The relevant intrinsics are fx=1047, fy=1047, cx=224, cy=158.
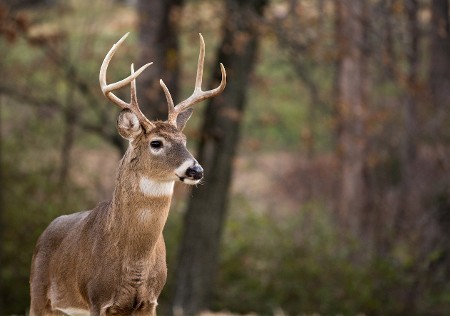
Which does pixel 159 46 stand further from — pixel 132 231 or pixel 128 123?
pixel 132 231

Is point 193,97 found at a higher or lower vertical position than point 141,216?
higher

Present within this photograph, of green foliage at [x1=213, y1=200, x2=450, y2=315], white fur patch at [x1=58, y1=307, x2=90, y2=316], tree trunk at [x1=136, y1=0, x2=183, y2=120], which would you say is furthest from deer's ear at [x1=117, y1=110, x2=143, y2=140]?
green foliage at [x1=213, y1=200, x2=450, y2=315]

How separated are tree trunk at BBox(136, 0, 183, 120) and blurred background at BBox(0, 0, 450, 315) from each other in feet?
0.07

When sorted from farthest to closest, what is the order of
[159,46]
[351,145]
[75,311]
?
[351,145] < [159,46] < [75,311]

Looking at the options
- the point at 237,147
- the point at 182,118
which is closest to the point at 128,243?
the point at 182,118

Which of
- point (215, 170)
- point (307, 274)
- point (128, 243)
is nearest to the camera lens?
point (128, 243)

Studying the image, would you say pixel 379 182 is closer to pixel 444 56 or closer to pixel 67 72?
pixel 444 56

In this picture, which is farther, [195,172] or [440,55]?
[440,55]

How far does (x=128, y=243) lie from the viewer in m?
6.09

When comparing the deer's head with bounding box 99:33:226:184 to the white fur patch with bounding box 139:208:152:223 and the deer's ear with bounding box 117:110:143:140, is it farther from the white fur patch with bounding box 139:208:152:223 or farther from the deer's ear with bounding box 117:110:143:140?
the white fur patch with bounding box 139:208:152:223

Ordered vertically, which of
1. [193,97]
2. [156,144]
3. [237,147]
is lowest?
[237,147]

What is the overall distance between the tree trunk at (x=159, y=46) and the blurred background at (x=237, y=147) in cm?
2

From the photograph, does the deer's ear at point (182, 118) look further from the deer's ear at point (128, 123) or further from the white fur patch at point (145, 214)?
the white fur patch at point (145, 214)

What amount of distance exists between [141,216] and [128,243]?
0.57 ft
